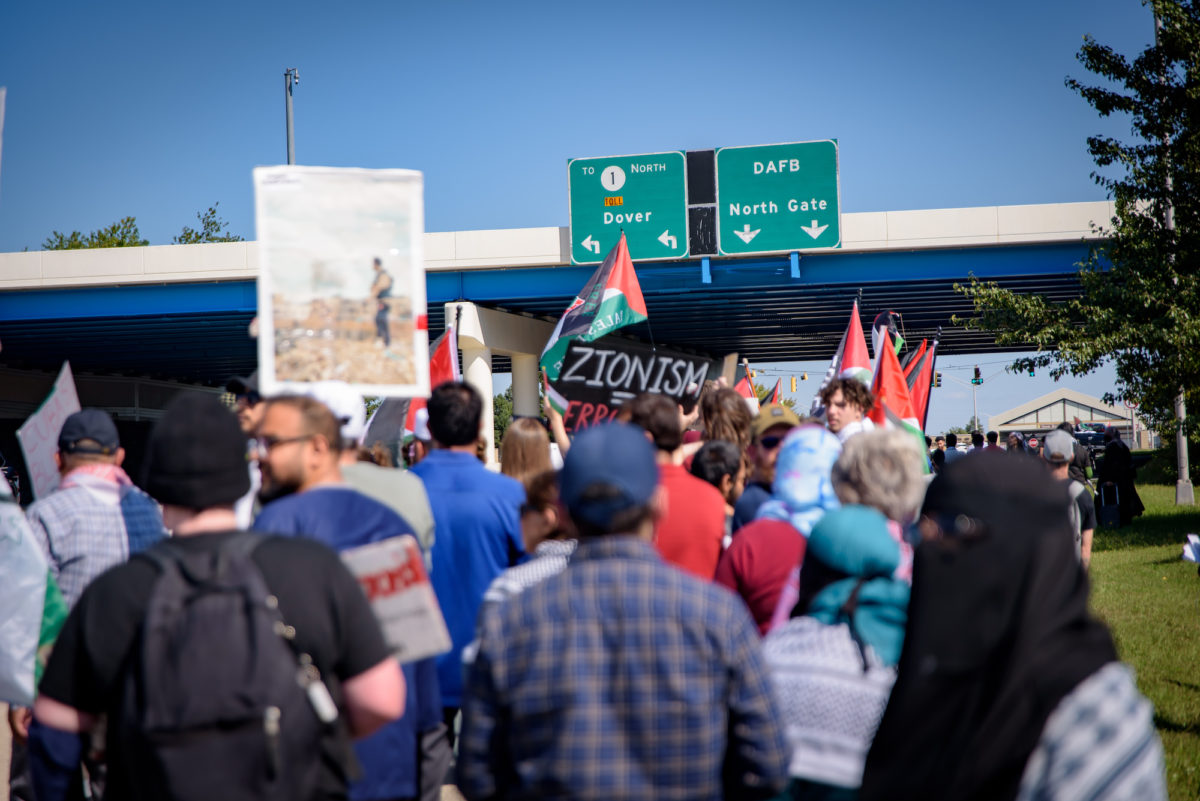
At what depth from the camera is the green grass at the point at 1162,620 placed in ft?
22.3

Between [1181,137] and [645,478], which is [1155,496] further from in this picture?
[645,478]

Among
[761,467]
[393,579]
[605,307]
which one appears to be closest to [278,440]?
[393,579]

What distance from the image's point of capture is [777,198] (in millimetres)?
21625

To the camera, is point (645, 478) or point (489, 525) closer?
point (645, 478)

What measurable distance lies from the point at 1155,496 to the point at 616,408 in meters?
25.7

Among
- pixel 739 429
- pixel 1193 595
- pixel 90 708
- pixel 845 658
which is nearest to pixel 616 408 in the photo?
pixel 739 429

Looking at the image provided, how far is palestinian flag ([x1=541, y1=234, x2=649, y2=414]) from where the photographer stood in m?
9.08

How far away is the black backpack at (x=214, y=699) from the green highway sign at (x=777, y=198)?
→ 1964cm

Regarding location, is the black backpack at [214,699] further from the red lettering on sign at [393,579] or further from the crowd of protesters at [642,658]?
the red lettering on sign at [393,579]

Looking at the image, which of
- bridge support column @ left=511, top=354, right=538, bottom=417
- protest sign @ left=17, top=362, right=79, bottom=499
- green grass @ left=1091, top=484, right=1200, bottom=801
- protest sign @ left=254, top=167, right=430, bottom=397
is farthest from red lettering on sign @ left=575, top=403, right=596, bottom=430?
bridge support column @ left=511, top=354, right=538, bottom=417

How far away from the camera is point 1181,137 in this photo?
17203 millimetres

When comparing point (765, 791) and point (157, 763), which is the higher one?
point (157, 763)

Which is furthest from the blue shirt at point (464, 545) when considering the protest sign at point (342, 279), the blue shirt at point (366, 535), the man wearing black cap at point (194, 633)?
the man wearing black cap at point (194, 633)

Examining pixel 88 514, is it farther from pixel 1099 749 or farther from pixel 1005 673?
pixel 1099 749
